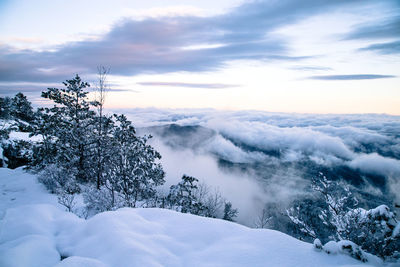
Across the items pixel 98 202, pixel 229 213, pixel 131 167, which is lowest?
pixel 229 213

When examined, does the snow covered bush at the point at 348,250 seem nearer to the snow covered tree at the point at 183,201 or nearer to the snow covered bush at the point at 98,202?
the snow covered tree at the point at 183,201

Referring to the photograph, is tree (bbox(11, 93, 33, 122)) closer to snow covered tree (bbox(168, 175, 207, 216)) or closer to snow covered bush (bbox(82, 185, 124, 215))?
snow covered bush (bbox(82, 185, 124, 215))

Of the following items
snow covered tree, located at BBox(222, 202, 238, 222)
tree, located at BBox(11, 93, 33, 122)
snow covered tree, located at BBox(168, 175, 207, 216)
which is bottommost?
snow covered tree, located at BBox(222, 202, 238, 222)

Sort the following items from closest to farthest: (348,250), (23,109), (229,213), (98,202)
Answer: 1. (348,250)
2. (98,202)
3. (229,213)
4. (23,109)

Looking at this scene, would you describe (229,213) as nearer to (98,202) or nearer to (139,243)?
(98,202)

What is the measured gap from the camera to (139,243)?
4078mm

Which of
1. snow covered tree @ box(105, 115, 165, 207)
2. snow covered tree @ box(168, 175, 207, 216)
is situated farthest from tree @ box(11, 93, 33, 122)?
snow covered tree @ box(168, 175, 207, 216)

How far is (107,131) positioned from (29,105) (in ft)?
135

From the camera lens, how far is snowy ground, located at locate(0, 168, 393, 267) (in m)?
3.61

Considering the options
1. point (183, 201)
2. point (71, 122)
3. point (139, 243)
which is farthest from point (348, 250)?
point (71, 122)

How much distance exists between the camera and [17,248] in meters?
3.50

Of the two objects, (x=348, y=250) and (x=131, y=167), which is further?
(x=131, y=167)

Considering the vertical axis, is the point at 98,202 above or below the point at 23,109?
below

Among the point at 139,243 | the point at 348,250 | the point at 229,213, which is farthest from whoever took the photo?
the point at 229,213
